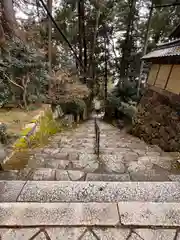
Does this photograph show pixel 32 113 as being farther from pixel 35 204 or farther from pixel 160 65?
pixel 160 65

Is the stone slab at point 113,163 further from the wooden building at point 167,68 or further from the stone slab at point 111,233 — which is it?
the wooden building at point 167,68

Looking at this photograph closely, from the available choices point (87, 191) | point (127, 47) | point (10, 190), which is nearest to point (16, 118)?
point (10, 190)

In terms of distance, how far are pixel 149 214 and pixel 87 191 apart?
574 mm

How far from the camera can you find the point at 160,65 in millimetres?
4727

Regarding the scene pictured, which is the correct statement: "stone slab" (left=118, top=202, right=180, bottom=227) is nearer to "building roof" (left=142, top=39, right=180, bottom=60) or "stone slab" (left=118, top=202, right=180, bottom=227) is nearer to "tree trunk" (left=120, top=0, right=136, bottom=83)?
"building roof" (left=142, top=39, right=180, bottom=60)

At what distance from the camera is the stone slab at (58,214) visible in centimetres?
120

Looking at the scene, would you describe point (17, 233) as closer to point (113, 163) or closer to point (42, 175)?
point (42, 175)

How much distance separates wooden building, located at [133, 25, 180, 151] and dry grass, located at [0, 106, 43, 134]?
11.1 ft

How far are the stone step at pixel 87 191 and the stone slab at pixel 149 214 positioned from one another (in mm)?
100

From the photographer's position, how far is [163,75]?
14.5 ft

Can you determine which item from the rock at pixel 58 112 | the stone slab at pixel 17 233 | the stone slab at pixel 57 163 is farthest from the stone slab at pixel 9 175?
the rock at pixel 58 112

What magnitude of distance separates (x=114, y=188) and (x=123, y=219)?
1.21 ft

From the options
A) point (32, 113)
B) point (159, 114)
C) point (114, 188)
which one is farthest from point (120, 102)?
point (114, 188)

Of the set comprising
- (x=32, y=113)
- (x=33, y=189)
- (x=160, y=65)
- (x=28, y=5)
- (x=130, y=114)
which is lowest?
(x=130, y=114)
